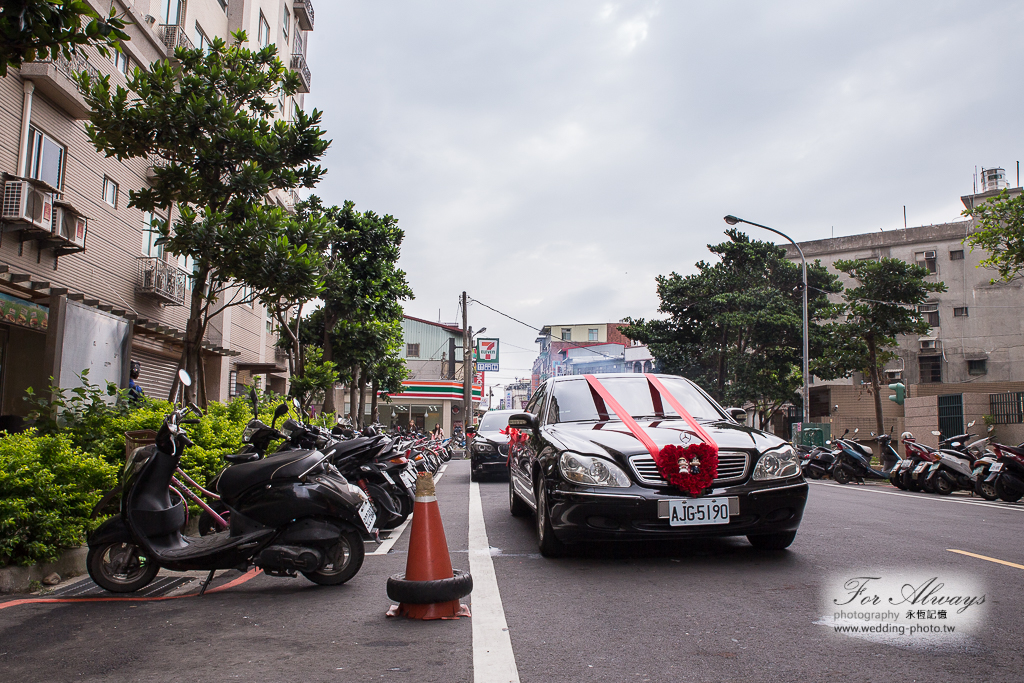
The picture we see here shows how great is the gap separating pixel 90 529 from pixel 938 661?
532 centimetres

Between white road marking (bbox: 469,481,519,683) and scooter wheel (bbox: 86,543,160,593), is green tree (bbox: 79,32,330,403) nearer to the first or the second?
white road marking (bbox: 469,481,519,683)

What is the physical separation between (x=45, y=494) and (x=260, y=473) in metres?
1.46

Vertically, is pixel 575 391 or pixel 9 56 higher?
pixel 9 56

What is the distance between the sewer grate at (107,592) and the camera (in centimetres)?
502

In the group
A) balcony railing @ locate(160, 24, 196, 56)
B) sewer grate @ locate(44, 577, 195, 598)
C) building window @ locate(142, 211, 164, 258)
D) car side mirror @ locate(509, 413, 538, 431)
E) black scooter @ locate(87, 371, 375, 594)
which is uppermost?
balcony railing @ locate(160, 24, 196, 56)

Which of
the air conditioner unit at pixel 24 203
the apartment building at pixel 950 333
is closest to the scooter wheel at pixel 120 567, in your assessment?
the air conditioner unit at pixel 24 203

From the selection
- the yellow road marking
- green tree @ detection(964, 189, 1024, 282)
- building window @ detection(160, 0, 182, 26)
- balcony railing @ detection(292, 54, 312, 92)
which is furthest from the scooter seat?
balcony railing @ detection(292, 54, 312, 92)

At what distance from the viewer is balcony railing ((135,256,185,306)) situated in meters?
16.8

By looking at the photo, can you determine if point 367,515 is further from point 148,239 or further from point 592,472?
point 148,239

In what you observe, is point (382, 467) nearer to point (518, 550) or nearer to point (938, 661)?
point (518, 550)

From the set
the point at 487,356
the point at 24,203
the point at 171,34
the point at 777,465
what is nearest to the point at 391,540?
the point at 777,465

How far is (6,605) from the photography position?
4660 millimetres

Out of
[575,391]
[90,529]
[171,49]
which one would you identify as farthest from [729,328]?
[90,529]

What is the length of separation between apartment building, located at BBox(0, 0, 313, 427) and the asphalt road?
4.69 m
